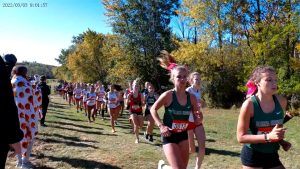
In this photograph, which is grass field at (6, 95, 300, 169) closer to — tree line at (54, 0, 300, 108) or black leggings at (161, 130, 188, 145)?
black leggings at (161, 130, 188, 145)

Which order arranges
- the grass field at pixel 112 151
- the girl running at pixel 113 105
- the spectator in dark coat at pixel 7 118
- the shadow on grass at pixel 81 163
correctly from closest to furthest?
the spectator in dark coat at pixel 7 118, the shadow on grass at pixel 81 163, the grass field at pixel 112 151, the girl running at pixel 113 105

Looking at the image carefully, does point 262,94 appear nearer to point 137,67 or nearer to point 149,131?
point 149,131

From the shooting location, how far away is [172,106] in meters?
5.20

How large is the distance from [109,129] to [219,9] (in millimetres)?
17278

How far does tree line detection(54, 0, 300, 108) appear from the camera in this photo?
23125 millimetres

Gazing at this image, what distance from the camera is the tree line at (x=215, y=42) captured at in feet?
75.9

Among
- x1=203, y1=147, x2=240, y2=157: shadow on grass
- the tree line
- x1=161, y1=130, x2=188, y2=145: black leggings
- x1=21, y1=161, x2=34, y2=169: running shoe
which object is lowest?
x1=203, y1=147, x2=240, y2=157: shadow on grass

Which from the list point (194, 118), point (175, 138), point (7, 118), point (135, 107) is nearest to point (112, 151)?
point (135, 107)

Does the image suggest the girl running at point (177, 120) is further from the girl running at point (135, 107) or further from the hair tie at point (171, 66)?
the girl running at point (135, 107)

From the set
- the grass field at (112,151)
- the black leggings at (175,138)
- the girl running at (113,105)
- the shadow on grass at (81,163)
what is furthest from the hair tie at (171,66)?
the girl running at (113,105)

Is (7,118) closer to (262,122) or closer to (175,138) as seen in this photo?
(175,138)

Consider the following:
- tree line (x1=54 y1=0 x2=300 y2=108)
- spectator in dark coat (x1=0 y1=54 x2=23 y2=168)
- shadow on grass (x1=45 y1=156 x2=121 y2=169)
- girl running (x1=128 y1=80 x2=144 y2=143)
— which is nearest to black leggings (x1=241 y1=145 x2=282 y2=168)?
spectator in dark coat (x1=0 y1=54 x2=23 y2=168)

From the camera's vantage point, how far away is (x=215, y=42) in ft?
96.4

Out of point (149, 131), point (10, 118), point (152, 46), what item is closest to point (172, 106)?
point (10, 118)
